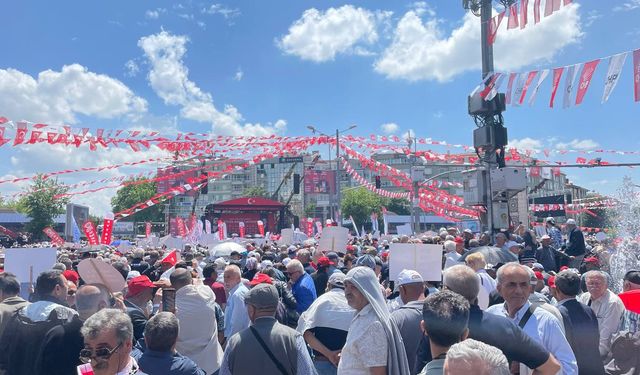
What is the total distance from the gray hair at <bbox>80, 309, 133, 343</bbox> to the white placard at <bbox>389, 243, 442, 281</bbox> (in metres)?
3.95

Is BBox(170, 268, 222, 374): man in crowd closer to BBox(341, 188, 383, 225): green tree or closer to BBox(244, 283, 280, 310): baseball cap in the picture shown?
BBox(244, 283, 280, 310): baseball cap

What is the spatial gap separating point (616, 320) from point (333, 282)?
3001 millimetres

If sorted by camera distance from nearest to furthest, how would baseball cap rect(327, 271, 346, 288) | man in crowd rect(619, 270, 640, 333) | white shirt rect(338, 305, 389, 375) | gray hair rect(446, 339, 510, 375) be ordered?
gray hair rect(446, 339, 510, 375) < white shirt rect(338, 305, 389, 375) < man in crowd rect(619, 270, 640, 333) < baseball cap rect(327, 271, 346, 288)

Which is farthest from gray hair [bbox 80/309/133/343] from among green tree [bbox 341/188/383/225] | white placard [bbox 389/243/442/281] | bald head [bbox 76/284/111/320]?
green tree [bbox 341/188/383/225]

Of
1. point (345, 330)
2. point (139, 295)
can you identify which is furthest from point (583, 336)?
point (139, 295)

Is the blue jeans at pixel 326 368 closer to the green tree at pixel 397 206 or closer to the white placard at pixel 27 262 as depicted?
the white placard at pixel 27 262

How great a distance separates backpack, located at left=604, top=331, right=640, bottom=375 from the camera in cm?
482

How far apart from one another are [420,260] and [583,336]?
7.77 feet

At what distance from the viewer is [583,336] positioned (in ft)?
14.6

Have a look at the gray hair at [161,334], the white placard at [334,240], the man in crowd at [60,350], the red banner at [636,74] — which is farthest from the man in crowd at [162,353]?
the red banner at [636,74]

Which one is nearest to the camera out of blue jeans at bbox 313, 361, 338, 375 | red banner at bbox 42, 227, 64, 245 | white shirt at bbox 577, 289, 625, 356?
blue jeans at bbox 313, 361, 338, 375

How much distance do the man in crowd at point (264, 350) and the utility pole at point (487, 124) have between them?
14.7 metres

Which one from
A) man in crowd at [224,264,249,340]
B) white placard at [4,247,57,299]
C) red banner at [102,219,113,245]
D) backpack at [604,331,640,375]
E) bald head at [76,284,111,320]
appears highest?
red banner at [102,219,113,245]

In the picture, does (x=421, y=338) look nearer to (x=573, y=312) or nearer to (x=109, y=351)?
(x=573, y=312)
